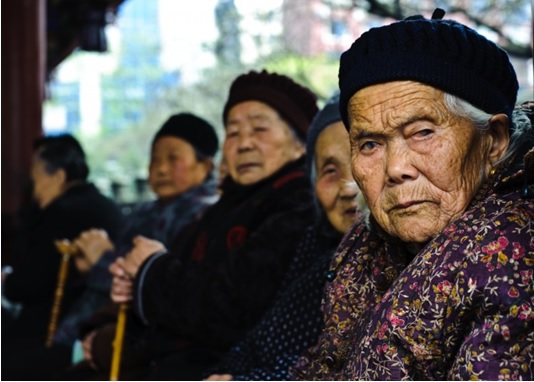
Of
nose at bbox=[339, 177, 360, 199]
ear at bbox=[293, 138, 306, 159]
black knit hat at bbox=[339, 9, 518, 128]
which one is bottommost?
nose at bbox=[339, 177, 360, 199]

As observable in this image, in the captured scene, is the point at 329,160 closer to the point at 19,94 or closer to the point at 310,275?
the point at 310,275

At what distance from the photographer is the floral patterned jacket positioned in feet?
4.98

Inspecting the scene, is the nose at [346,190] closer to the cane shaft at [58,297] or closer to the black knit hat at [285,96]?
the black knit hat at [285,96]

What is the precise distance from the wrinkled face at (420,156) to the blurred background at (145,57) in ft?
1.34

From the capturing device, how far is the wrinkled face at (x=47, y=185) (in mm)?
5273

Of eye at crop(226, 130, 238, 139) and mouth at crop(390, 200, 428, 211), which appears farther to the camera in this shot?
eye at crop(226, 130, 238, 139)

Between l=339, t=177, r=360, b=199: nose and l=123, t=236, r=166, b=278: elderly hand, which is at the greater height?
l=339, t=177, r=360, b=199: nose

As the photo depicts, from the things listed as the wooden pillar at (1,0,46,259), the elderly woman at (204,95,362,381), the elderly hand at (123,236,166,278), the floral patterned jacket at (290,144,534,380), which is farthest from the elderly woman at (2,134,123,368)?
the floral patterned jacket at (290,144,534,380)

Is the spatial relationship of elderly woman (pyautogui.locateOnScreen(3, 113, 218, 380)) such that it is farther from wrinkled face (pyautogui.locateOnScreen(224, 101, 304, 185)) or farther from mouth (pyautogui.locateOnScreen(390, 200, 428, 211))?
mouth (pyautogui.locateOnScreen(390, 200, 428, 211))

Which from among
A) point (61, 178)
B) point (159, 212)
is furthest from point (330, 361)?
point (61, 178)

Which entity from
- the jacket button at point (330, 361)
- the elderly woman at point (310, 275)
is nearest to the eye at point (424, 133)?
the jacket button at point (330, 361)

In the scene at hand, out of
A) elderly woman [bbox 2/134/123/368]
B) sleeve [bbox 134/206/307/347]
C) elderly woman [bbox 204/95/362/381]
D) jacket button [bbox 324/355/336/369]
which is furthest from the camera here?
elderly woman [bbox 2/134/123/368]

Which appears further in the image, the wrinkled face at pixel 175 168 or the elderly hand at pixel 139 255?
the wrinkled face at pixel 175 168

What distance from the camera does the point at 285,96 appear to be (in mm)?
3389
